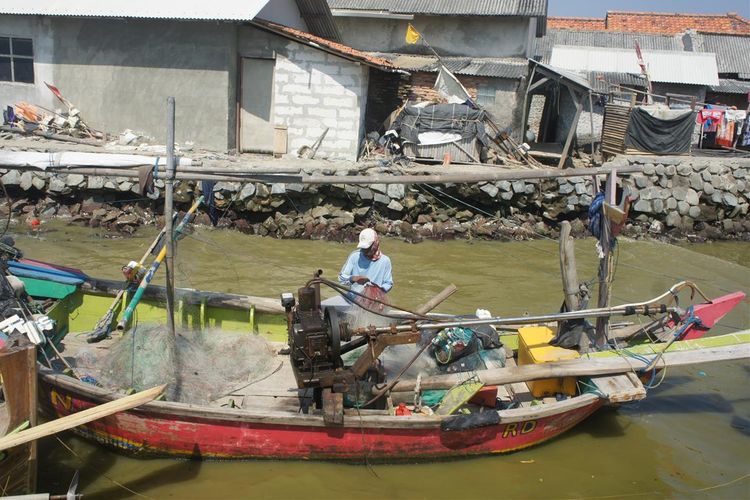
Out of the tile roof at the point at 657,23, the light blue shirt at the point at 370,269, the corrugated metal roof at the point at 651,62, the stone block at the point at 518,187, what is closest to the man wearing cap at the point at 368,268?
the light blue shirt at the point at 370,269

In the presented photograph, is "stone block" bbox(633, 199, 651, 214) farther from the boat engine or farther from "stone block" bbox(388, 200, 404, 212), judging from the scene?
the boat engine

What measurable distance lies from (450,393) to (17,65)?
600 inches

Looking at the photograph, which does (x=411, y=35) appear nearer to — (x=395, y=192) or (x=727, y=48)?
(x=395, y=192)

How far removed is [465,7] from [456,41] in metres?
1.10

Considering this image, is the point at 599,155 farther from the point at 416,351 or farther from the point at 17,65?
the point at 17,65

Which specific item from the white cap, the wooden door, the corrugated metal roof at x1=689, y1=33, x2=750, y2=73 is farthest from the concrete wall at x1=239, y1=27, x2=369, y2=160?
the corrugated metal roof at x1=689, y1=33, x2=750, y2=73

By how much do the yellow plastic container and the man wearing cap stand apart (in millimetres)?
1628

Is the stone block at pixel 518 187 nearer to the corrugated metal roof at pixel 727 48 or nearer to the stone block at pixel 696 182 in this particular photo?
the stone block at pixel 696 182

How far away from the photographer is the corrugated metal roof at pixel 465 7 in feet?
68.3

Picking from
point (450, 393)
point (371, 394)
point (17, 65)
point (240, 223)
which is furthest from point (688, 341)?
point (17, 65)

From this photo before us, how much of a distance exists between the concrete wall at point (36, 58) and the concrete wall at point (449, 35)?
30.9 ft

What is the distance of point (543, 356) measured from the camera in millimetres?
7148

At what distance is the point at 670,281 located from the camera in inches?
525

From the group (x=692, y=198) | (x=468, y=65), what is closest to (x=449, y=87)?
(x=468, y=65)
